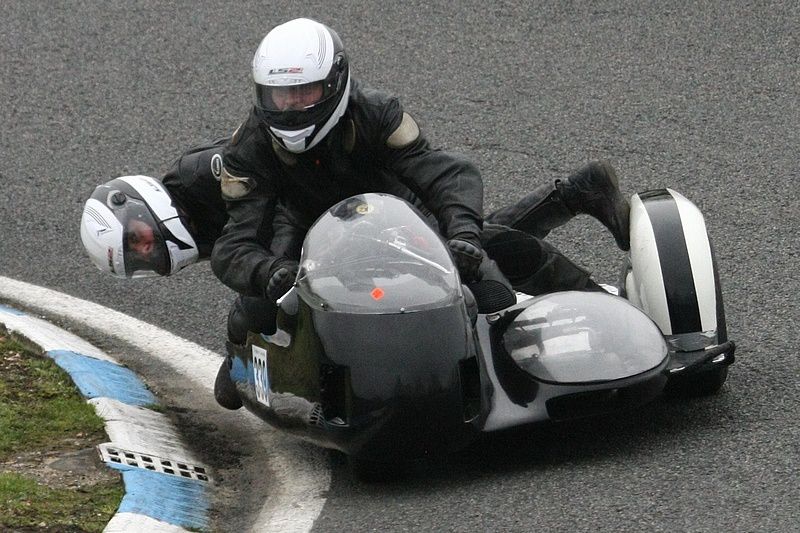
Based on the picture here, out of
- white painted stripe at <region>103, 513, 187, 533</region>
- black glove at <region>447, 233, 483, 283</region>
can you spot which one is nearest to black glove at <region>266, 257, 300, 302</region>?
black glove at <region>447, 233, 483, 283</region>

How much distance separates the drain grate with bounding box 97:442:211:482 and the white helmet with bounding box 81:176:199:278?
1274mm

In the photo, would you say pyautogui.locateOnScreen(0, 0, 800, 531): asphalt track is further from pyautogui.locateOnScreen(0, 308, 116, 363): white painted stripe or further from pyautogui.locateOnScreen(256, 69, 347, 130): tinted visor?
pyautogui.locateOnScreen(256, 69, 347, 130): tinted visor

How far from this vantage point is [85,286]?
26.5ft

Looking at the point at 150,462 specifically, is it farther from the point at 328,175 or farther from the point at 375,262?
the point at 328,175

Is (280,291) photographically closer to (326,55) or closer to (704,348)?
(326,55)

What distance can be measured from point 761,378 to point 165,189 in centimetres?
261

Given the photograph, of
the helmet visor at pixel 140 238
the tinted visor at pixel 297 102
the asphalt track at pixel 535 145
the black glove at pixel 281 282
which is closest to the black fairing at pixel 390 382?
the asphalt track at pixel 535 145

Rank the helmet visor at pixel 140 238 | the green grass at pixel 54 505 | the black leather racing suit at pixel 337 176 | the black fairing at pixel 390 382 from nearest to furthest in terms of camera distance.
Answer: the green grass at pixel 54 505, the black fairing at pixel 390 382, the black leather racing suit at pixel 337 176, the helmet visor at pixel 140 238

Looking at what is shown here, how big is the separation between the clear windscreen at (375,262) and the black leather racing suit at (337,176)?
57 centimetres

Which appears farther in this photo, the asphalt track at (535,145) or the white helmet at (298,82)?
the white helmet at (298,82)

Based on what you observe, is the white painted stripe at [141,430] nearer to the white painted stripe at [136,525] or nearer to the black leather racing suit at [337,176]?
the black leather racing suit at [337,176]

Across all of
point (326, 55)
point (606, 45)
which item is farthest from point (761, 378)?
point (606, 45)

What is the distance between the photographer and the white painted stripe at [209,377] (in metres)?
5.06

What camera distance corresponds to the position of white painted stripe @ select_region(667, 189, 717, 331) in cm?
561
